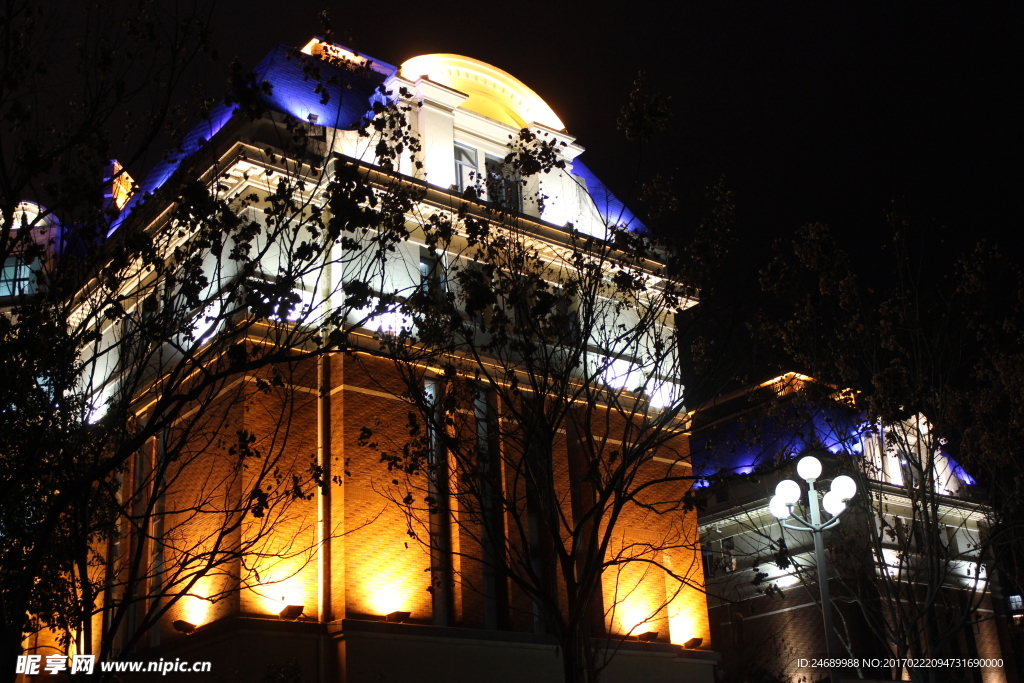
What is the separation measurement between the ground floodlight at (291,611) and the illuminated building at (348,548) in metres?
0.02

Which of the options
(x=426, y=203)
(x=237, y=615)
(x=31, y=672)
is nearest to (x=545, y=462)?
(x=237, y=615)

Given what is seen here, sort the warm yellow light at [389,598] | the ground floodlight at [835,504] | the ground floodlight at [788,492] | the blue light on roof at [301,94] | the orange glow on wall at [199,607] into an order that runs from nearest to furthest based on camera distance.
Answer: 1. the ground floodlight at [835,504]
2. the ground floodlight at [788,492]
3. the orange glow on wall at [199,607]
4. the warm yellow light at [389,598]
5. the blue light on roof at [301,94]

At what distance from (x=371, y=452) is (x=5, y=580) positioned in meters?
7.51

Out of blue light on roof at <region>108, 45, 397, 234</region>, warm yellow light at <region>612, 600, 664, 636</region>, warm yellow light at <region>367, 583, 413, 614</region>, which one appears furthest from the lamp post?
blue light on roof at <region>108, 45, 397, 234</region>

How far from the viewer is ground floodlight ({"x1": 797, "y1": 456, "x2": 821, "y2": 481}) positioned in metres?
13.1

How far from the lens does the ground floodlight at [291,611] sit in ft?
49.4

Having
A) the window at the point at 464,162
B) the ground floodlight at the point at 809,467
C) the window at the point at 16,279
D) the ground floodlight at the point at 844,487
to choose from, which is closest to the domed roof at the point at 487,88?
the window at the point at 464,162

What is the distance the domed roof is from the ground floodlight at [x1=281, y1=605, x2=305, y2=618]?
10.7 metres

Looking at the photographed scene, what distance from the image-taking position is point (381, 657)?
15227 millimetres

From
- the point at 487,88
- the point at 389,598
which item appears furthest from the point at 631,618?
the point at 487,88

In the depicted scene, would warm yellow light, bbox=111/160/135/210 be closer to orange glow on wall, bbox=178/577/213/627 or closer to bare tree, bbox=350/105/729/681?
bare tree, bbox=350/105/729/681

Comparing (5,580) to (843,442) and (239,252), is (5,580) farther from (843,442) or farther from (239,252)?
(843,442)

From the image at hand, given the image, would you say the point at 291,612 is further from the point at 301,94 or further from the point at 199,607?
the point at 301,94

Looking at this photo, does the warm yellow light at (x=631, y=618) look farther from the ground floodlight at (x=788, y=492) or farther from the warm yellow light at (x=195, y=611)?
the warm yellow light at (x=195, y=611)
